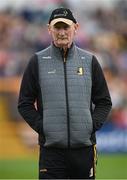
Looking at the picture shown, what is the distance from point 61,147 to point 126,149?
1092 centimetres

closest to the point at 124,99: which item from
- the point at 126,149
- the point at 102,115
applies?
→ the point at 126,149

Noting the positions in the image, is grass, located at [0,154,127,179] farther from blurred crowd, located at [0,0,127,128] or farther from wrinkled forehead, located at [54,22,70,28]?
wrinkled forehead, located at [54,22,70,28]

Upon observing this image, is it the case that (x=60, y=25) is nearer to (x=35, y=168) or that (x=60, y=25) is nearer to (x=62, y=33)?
(x=62, y=33)

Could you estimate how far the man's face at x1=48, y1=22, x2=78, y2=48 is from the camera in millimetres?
7188

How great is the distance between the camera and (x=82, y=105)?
23.5 ft

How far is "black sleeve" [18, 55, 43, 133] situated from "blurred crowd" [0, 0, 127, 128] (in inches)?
409

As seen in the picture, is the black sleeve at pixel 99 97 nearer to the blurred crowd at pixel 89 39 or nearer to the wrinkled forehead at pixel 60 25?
the wrinkled forehead at pixel 60 25

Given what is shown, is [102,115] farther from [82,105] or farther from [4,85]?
[4,85]

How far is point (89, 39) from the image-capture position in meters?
20.8

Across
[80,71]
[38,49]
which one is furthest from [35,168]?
[80,71]

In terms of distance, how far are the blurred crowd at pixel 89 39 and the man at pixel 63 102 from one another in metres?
10.4

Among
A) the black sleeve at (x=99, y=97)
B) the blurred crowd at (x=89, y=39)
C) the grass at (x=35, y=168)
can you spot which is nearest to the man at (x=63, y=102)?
the black sleeve at (x=99, y=97)

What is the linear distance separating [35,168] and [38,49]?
16.9ft

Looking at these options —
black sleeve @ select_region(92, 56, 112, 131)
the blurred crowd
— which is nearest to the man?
black sleeve @ select_region(92, 56, 112, 131)
